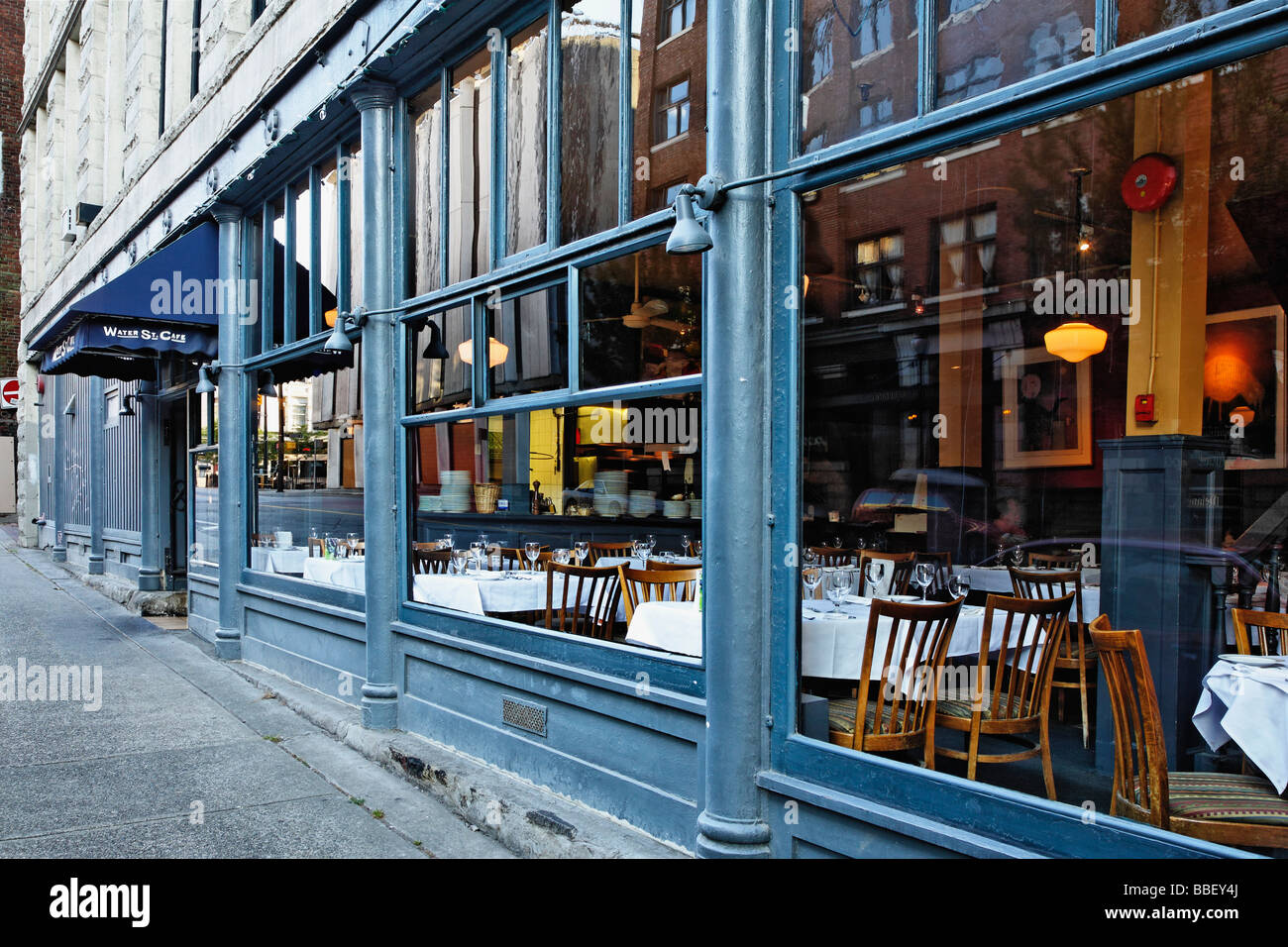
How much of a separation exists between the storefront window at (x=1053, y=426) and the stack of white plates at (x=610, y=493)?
121 inches

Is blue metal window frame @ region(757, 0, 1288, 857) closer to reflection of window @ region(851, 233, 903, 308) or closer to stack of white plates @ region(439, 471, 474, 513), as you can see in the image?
stack of white plates @ region(439, 471, 474, 513)

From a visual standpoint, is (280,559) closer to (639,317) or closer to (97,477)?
(639,317)

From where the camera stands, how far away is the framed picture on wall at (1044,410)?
1284 centimetres

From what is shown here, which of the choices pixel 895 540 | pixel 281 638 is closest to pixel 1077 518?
pixel 895 540

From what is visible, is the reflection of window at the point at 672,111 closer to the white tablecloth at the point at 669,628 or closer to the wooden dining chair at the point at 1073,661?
the white tablecloth at the point at 669,628

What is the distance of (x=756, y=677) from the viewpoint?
4016mm

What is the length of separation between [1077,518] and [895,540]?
8.31ft

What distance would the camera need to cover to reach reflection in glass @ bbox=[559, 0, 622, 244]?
5082mm

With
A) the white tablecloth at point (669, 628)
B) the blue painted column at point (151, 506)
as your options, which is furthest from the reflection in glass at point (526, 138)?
the blue painted column at point (151, 506)

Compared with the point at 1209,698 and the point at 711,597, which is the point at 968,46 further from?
the point at 1209,698

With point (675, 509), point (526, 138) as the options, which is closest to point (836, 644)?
point (526, 138)

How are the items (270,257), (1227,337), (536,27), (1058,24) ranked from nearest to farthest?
1. (1058,24)
2. (536,27)
3. (270,257)
4. (1227,337)

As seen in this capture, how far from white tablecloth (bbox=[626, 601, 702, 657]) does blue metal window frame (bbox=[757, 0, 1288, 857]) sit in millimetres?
596

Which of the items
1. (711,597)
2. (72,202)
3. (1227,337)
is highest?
(72,202)
